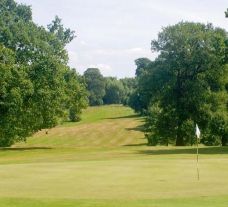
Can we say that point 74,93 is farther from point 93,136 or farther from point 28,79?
point 93,136

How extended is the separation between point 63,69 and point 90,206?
135ft

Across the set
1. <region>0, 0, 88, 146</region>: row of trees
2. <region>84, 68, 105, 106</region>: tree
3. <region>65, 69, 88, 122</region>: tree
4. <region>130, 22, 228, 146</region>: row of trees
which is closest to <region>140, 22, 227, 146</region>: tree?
<region>130, 22, 228, 146</region>: row of trees

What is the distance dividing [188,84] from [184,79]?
1.59 meters

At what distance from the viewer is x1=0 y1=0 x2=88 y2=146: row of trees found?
1980 inches

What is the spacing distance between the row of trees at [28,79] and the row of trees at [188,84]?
11.1 metres

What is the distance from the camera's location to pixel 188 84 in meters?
59.6

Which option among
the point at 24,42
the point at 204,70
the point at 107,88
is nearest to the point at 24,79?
the point at 24,42

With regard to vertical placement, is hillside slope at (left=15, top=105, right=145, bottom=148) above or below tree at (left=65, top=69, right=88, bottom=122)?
below

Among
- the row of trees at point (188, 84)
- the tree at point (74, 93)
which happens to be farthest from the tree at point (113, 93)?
the tree at point (74, 93)

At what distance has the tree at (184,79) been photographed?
5956cm

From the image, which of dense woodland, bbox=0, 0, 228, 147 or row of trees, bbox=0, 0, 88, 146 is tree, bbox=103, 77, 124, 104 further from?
row of trees, bbox=0, 0, 88, 146

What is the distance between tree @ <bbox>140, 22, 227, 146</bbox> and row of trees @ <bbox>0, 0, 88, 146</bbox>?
10892 millimetres

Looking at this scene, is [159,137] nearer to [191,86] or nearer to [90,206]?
[191,86]

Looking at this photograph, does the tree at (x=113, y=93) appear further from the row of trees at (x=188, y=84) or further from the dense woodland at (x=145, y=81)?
the row of trees at (x=188, y=84)
